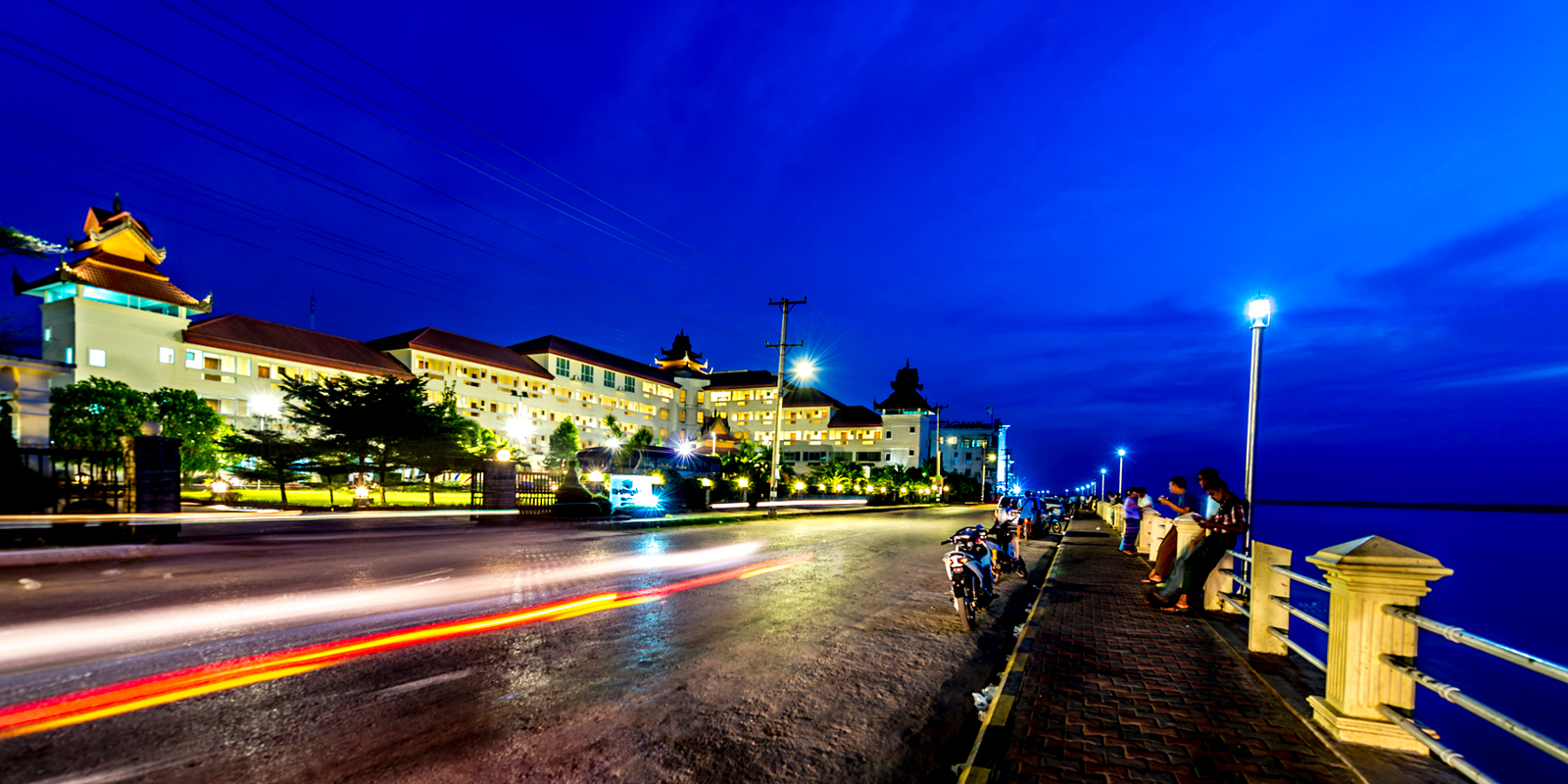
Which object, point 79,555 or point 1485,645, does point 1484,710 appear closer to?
point 1485,645

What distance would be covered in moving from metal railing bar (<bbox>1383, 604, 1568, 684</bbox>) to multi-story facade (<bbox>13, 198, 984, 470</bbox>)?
26098mm

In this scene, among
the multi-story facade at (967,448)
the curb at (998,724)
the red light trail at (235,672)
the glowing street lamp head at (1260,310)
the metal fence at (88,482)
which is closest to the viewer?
the curb at (998,724)

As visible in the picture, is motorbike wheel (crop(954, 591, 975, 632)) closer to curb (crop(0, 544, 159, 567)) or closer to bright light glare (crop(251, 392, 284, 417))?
curb (crop(0, 544, 159, 567))

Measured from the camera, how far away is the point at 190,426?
35875 mm

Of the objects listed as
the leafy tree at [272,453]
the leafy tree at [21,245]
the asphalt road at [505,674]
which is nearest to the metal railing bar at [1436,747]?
the asphalt road at [505,674]

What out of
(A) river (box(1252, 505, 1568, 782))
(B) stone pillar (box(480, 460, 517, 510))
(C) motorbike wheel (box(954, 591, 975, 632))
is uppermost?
(C) motorbike wheel (box(954, 591, 975, 632))

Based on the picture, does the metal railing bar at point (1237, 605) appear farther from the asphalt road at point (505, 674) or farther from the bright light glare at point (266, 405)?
the bright light glare at point (266, 405)

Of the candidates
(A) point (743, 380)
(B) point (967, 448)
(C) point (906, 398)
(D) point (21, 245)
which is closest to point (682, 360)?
(A) point (743, 380)

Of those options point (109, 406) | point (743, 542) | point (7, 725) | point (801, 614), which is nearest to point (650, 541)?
point (743, 542)

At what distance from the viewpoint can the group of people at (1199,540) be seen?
7.47m

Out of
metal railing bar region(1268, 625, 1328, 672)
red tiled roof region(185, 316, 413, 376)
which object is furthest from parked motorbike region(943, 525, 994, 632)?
red tiled roof region(185, 316, 413, 376)

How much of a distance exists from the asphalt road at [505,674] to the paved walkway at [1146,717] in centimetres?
51

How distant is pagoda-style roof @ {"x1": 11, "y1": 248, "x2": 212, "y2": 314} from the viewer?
147ft

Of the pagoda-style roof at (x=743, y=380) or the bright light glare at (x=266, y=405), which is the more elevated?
the pagoda-style roof at (x=743, y=380)
